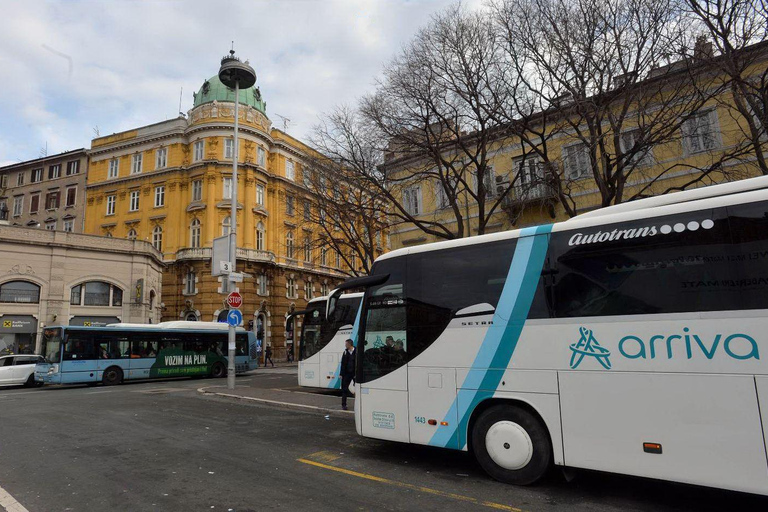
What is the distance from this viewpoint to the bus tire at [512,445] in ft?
18.7

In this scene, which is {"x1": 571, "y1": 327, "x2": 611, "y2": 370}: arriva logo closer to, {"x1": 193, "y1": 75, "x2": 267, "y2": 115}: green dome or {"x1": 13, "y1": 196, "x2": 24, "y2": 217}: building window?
{"x1": 193, "y1": 75, "x2": 267, "y2": 115}: green dome

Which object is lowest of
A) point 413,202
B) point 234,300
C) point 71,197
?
point 234,300

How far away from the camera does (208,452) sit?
24.6 ft

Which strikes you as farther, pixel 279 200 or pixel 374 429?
pixel 279 200

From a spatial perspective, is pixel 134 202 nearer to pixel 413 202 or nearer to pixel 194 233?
pixel 194 233

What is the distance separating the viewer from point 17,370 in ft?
68.5

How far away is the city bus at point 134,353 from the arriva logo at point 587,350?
21.9 meters

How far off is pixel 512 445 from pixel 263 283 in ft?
126

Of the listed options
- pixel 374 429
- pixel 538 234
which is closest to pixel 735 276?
pixel 538 234

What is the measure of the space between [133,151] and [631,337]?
49.1 m

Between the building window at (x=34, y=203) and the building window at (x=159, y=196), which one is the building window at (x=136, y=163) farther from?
the building window at (x=34, y=203)

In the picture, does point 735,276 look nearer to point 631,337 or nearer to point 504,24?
point 631,337

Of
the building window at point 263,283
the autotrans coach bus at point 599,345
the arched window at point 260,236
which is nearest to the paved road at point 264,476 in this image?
the autotrans coach bus at point 599,345

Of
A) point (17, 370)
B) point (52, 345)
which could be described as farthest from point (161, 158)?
point (52, 345)
